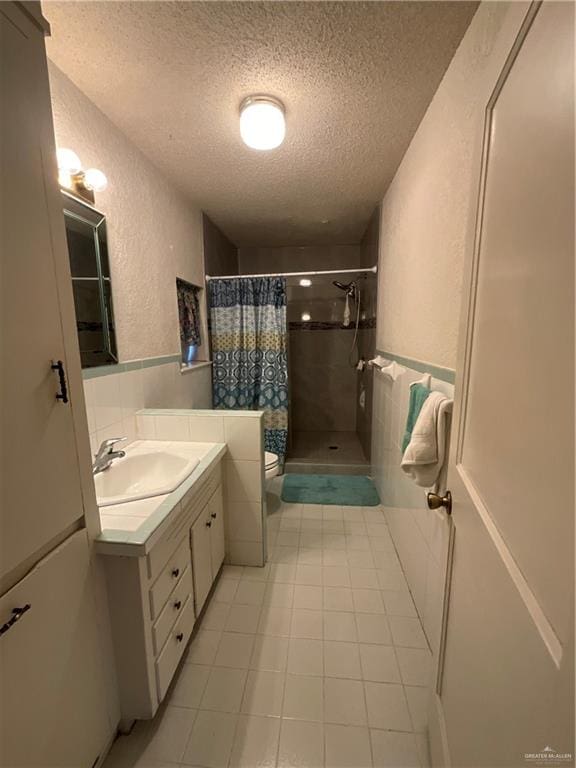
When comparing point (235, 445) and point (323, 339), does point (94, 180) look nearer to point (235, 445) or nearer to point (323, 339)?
point (235, 445)

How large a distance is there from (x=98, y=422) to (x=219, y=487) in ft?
2.21

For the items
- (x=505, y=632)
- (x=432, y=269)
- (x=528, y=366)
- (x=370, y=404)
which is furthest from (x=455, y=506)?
(x=370, y=404)

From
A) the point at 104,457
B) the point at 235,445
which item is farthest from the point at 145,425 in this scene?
the point at 235,445

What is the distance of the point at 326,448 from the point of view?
3.41 meters

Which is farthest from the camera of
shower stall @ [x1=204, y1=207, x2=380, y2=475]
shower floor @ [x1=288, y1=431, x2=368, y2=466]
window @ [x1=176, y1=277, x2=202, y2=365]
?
shower stall @ [x1=204, y1=207, x2=380, y2=475]

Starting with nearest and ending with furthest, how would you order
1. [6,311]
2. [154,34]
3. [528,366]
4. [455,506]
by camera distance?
[528,366]
[6,311]
[455,506]
[154,34]

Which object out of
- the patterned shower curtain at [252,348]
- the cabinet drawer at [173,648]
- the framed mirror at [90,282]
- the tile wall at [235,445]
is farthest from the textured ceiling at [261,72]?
the cabinet drawer at [173,648]

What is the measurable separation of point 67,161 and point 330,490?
8.55 feet

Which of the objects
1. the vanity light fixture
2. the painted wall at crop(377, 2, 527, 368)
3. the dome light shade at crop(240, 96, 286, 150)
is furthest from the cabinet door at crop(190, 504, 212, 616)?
the dome light shade at crop(240, 96, 286, 150)

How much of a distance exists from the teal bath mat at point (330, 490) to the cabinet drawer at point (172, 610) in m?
1.30

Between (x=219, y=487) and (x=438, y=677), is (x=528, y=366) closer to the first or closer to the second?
(x=438, y=677)

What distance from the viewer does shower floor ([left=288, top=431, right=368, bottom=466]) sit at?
305 cm

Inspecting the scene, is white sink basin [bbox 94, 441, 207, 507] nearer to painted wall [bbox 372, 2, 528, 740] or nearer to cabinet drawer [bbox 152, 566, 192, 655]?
cabinet drawer [bbox 152, 566, 192, 655]

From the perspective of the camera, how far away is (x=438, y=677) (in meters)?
0.93
